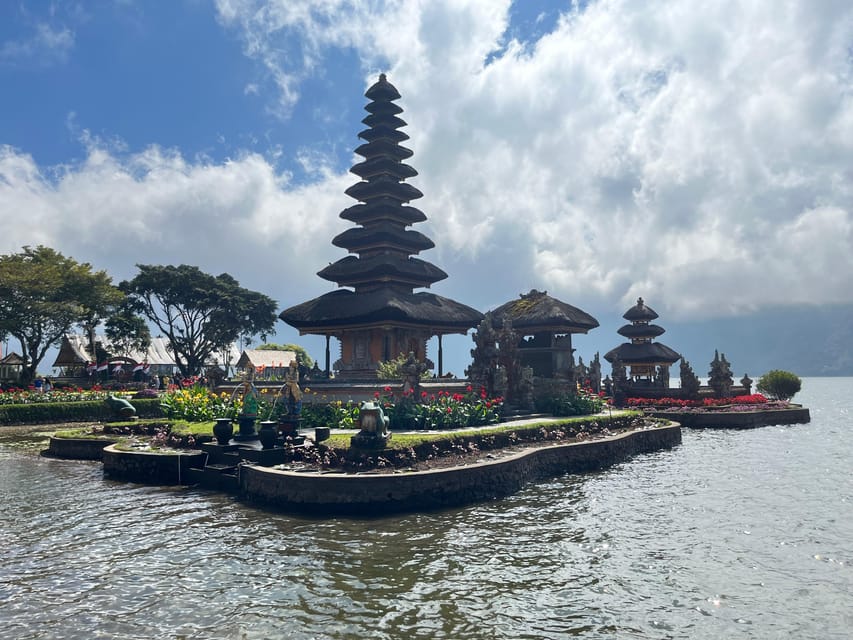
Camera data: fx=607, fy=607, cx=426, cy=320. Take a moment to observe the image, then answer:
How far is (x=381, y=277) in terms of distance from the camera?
141 feet

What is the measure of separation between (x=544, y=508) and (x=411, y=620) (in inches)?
318

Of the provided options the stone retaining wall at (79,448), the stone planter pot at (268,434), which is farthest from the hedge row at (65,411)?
the stone planter pot at (268,434)

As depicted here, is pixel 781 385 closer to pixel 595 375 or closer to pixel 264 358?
pixel 595 375

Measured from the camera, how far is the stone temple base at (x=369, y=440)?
56.6 feet

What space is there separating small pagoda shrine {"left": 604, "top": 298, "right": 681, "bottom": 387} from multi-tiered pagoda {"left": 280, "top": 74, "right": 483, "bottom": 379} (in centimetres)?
1998

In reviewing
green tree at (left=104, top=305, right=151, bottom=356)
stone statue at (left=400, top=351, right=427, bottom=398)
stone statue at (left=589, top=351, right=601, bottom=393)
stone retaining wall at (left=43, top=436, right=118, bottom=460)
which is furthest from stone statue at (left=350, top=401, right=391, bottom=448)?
green tree at (left=104, top=305, right=151, bottom=356)

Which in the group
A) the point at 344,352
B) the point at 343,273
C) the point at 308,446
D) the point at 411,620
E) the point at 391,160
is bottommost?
the point at 411,620

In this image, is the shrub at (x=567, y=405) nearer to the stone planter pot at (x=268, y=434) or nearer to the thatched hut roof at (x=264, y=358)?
the stone planter pot at (x=268, y=434)

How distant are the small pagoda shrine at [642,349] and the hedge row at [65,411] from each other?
39627 mm

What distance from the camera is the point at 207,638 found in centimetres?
894

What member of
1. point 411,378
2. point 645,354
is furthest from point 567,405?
point 645,354

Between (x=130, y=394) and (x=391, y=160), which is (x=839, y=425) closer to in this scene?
(x=391, y=160)

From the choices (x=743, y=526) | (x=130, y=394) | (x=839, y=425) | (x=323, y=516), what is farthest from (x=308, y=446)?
(x=839, y=425)

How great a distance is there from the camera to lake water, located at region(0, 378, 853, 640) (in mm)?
9523
